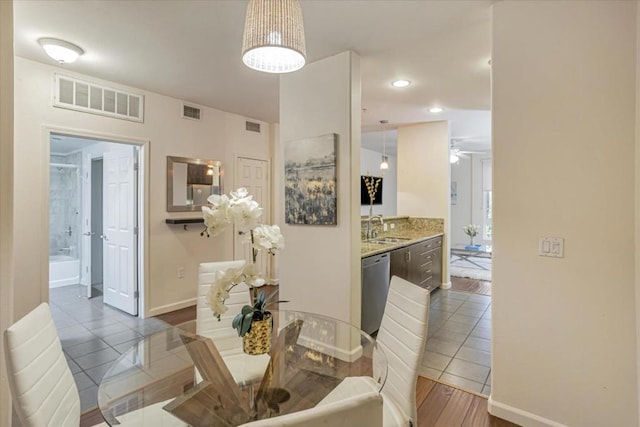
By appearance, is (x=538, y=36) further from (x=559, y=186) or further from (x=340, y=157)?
(x=340, y=157)

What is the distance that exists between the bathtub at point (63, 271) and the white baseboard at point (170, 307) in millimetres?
2749

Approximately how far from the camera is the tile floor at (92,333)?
8.39ft

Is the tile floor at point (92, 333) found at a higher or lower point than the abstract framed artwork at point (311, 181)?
lower

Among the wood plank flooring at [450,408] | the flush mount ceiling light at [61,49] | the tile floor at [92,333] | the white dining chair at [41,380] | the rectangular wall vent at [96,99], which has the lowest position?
the wood plank flooring at [450,408]

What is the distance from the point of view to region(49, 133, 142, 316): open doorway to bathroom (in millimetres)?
3968

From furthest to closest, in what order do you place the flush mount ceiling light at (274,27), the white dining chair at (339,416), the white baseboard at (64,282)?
the white baseboard at (64,282)
the flush mount ceiling light at (274,27)
the white dining chair at (339,416)

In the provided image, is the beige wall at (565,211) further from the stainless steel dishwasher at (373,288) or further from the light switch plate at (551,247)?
the stainless steel dishwasher at (373,288)

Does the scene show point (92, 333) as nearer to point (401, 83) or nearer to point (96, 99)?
point (96, 99)

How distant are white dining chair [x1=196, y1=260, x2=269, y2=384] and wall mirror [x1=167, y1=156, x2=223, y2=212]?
2.25m

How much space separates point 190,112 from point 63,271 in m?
3.78

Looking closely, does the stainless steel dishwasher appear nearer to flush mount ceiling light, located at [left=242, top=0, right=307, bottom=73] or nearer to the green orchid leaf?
the green orchid leaf

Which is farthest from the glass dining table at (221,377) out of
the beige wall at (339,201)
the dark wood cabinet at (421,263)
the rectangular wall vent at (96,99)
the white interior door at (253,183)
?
the white interior door at (253,183)

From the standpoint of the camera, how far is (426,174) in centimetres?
540

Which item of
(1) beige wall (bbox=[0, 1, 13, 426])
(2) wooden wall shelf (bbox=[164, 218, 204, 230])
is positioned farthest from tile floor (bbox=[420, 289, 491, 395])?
(2) wooden wall shelf (bbox=[164, 218, 204, 230])
